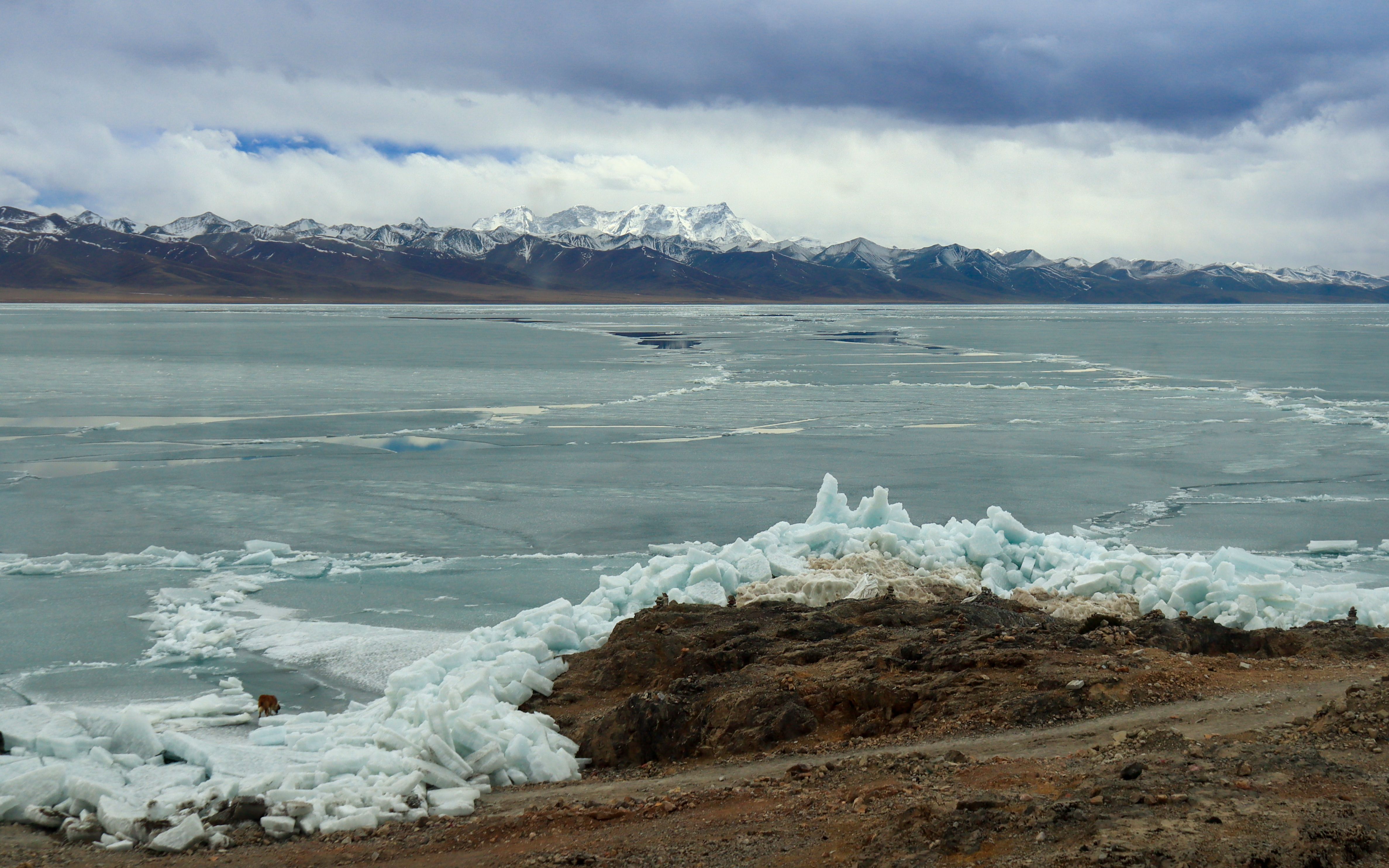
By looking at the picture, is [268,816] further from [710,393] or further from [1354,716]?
[710,393]

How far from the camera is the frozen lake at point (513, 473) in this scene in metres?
9.03

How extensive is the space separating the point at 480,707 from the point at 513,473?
9.02 meters

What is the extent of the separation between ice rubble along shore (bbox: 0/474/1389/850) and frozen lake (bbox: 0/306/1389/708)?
2.88ft

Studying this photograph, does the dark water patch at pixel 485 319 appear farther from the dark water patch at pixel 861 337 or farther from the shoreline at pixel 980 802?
the shoreline at pixel 980 802

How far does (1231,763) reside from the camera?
15.1ft

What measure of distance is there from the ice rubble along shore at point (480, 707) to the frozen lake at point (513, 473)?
0.88 m

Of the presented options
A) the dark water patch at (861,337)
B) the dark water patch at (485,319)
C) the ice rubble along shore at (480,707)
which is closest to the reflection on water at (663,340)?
the dark water patch at (861,337)

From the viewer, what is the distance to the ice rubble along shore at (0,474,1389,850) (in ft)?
16.8

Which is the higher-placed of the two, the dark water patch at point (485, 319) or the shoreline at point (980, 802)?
the shoreline at point (980, 802)

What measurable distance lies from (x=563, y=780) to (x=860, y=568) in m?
4.19

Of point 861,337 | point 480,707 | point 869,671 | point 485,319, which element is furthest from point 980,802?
point 485,319

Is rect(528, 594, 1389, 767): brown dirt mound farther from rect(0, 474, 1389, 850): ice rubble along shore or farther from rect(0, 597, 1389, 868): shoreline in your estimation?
rect(0, 474, 1389, 850): ice rubble along shore

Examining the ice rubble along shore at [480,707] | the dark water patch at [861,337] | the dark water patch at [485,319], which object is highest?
Result: the dark water patch at [861,337]

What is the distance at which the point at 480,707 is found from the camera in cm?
631
